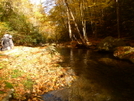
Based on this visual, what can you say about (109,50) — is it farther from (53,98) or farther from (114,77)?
(53,98)

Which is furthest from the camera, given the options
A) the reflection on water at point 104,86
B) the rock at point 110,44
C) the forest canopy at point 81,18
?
the forest canopy at point 81,18

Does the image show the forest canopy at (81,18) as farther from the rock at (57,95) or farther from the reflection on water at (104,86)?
the rock at (57,95)

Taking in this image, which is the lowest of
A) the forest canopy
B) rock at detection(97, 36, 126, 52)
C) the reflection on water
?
the reflection on water

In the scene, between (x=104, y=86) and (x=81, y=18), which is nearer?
(x=104, y=86)

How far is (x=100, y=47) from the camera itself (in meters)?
12.6

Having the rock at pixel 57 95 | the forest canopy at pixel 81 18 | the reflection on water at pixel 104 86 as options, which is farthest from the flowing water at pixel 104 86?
the forest canopy at pixel 81 18

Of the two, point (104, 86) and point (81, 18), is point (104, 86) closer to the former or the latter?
point (104, 86)

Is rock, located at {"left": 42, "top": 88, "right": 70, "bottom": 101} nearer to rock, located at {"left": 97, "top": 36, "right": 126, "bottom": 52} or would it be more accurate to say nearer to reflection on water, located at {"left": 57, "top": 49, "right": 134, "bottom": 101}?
reflection on water, located at {"left": 57, "top": 49, "right": 134, "bottom": 101}

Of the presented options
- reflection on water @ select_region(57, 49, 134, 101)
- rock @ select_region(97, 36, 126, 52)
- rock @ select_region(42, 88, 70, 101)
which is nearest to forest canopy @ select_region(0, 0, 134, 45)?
rock @ select_region(97, 36, 126, 52)

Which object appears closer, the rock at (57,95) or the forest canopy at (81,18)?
the rock at (57,95)

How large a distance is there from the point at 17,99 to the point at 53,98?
1245 millimetres

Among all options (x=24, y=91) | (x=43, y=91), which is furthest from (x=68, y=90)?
(x=24, y=91)

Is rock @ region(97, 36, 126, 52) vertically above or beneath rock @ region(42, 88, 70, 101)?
above

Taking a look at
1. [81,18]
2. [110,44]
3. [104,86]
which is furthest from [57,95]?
[81,18]
